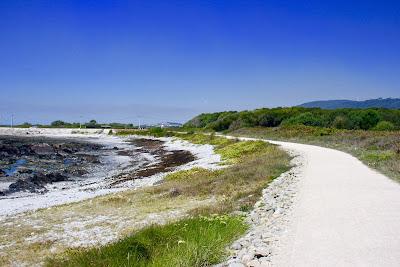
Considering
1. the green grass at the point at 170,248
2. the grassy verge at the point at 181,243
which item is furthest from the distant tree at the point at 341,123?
the green grass at the point at 170,248

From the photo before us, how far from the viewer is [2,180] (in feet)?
115

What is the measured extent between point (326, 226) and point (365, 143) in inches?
1135

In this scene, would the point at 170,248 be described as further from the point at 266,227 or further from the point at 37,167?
the point at 37,167

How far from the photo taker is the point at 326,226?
36.2ft

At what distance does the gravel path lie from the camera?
28.4 feet

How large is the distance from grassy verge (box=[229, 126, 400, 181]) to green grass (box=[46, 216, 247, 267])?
10.9 metres

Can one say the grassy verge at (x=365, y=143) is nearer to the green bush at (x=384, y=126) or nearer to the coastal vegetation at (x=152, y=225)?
the coastal vegetation at (x=152, y=225)

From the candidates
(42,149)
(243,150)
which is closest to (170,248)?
(243,150)

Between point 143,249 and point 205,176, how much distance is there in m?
16.8

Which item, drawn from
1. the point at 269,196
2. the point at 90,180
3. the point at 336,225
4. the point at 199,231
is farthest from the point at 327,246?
the point at 90,180

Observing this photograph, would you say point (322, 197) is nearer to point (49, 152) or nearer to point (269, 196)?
point (269, 196)

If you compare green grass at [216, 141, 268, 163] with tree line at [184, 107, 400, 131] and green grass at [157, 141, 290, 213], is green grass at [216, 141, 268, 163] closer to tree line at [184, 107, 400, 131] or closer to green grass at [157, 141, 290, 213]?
green grass at [157, 141, 290, 213]

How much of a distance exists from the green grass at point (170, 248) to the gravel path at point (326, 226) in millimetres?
493

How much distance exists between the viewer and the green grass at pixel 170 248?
899 centimetres
